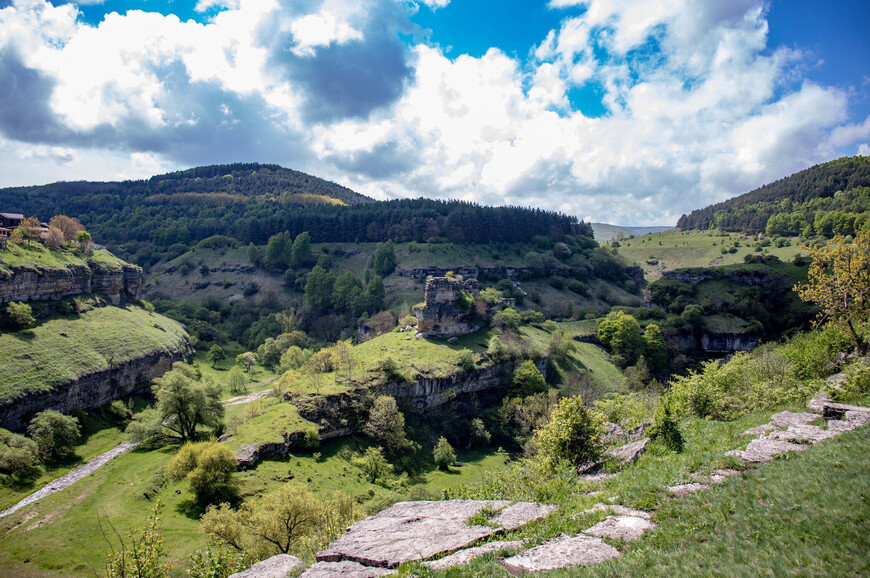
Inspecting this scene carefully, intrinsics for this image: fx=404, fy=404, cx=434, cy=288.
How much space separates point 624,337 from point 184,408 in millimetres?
70451

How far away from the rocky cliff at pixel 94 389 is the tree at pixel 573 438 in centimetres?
5351

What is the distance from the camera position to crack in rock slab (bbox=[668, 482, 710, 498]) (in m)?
12.9

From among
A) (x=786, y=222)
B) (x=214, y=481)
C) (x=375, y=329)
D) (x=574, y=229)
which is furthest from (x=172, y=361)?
(x=786, y=222)

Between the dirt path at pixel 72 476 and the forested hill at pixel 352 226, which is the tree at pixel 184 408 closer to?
A: the dirt path at pixel 72 476

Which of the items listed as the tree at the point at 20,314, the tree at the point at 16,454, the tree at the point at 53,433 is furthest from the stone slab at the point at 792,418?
the tree at the point at 20,314

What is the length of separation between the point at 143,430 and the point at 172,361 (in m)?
30.9

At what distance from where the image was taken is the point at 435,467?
46.5 metres

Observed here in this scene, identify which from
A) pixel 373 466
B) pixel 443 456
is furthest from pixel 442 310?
pixel 373 466

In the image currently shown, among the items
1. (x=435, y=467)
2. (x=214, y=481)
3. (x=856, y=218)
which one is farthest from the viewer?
(x=856, y=218)

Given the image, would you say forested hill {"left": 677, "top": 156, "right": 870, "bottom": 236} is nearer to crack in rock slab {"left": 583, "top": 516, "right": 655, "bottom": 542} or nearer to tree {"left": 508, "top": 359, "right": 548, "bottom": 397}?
tree {"left": 508, "top": 359, "right": 548, "bottom": 397}

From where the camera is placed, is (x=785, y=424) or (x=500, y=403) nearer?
(x=785, y=424)

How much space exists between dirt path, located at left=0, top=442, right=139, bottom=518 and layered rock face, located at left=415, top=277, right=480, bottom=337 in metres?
40.3

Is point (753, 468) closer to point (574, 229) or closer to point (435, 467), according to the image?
point (435, 467)

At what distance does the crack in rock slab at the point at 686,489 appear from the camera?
42.3ft
